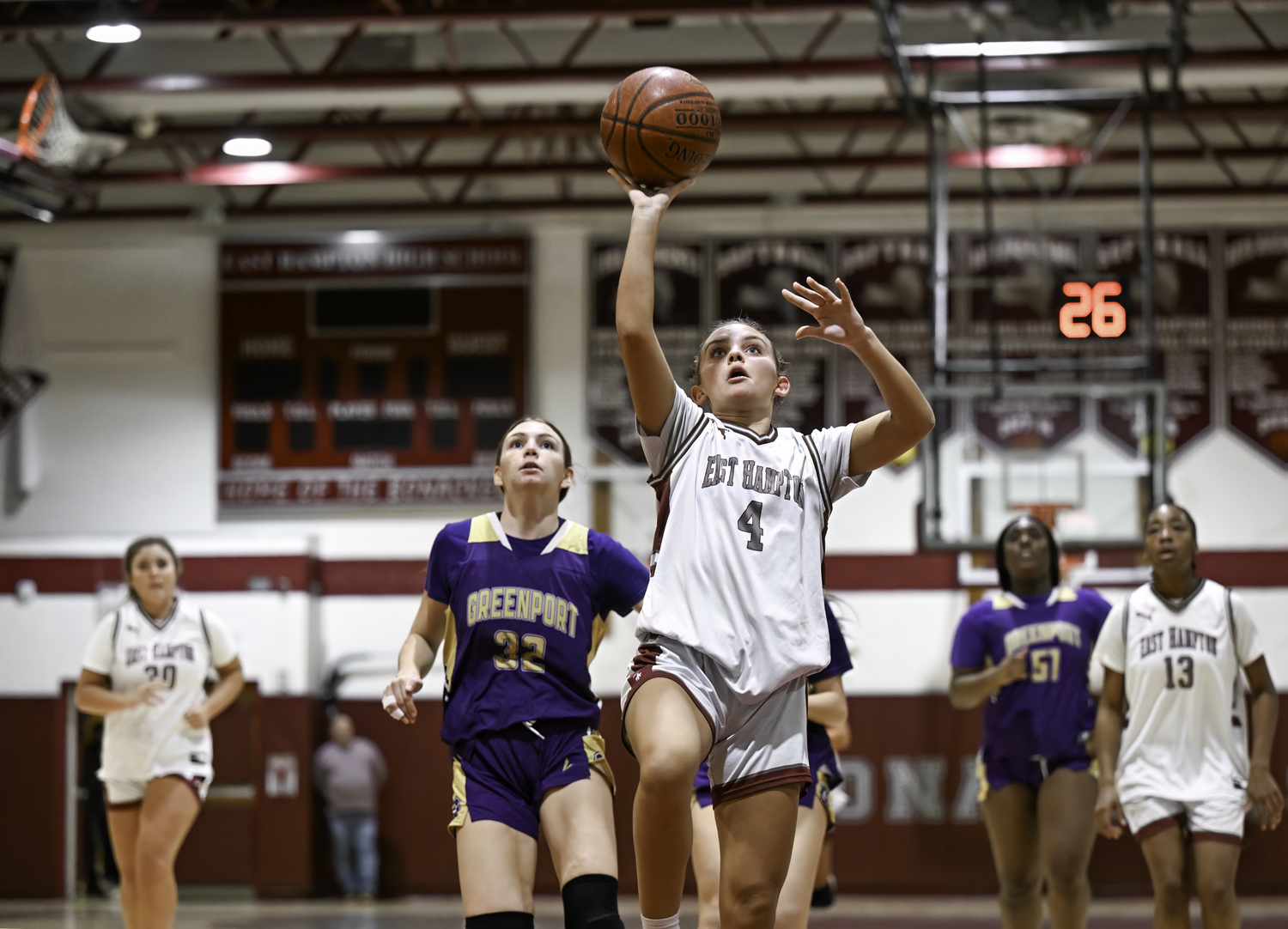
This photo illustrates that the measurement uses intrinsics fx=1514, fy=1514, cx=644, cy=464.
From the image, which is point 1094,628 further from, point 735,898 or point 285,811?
point 285,811

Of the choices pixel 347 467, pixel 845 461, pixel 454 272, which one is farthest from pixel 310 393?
pixel 845 461

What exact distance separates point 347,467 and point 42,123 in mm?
4272

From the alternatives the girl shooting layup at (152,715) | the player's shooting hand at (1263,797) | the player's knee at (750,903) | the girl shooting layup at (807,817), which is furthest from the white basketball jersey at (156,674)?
the player's shooting hand at (1263,797)

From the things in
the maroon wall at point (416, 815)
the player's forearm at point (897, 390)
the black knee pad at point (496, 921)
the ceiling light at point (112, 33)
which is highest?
the ceiling light at point (112, 33)

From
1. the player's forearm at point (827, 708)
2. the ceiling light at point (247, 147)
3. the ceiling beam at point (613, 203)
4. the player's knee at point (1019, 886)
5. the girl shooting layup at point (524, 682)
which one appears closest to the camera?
the girl shooting layup at point (524, 682)

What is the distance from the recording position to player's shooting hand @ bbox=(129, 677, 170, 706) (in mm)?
7102

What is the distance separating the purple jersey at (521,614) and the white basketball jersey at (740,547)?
2.91 feet

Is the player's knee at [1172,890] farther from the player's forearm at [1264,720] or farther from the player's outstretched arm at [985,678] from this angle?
the player's outstretched arm at [985,678]

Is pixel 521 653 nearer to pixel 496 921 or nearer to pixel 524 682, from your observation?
pixel 524 682

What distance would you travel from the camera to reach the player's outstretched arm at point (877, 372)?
148 inches

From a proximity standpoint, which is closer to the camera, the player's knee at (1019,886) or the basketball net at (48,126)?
the player's knee at (1019,886)

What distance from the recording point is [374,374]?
13.7m

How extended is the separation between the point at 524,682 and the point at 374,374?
938 cm

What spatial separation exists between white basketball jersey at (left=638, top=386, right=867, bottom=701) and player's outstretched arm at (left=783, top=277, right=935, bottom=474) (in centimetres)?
13
